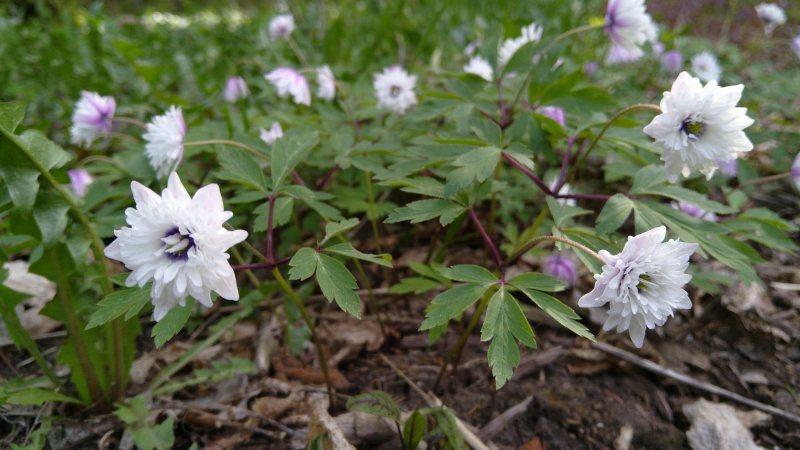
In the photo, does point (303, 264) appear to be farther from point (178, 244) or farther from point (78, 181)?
point (78, 181)

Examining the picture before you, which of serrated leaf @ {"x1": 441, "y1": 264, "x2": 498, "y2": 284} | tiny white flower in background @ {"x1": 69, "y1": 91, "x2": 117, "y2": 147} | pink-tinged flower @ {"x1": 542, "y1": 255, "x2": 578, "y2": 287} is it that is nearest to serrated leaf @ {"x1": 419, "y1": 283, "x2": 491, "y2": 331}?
serrated leaf @ {"x1": 441, "y1": 264, "x2": 498, "y2": 284}

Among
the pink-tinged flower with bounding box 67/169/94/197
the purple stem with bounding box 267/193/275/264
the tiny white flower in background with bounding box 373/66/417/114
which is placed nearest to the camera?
the purple stem with bounding box 267/193/275/264

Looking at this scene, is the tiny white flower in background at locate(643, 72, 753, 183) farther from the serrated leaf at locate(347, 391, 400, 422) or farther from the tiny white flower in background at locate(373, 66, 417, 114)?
the tiny white flower in background at locate(373, 66, 417, 114)

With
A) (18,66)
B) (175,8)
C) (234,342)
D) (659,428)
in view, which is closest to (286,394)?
(234,342)

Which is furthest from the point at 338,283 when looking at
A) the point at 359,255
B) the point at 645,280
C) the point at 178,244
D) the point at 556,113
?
the point at 556,113

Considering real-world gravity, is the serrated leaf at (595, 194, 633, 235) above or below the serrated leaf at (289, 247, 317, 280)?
below

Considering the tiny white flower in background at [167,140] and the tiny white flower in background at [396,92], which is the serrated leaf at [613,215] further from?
the tiny white flower in background at [167,140]

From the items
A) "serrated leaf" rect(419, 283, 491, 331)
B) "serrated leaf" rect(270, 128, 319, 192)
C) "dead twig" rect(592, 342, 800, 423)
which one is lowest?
"dead twig" rect(592, 342, 800, 423)

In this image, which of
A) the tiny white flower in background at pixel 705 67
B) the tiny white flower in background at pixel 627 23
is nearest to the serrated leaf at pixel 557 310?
the tiny white flower in background at pixel 627 23
